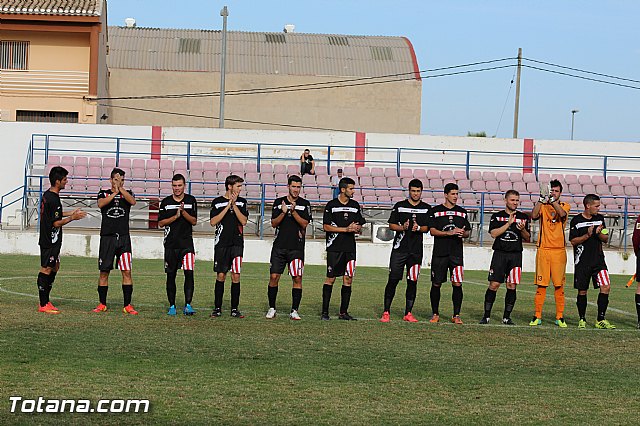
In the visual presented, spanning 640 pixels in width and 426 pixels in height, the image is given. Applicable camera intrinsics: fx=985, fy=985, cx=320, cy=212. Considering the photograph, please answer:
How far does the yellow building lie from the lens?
39.6 metres

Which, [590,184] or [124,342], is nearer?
[124,342]

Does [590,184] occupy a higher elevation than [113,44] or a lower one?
lower

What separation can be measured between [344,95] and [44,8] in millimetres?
19097

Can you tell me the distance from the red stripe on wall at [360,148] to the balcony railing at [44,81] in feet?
40.3

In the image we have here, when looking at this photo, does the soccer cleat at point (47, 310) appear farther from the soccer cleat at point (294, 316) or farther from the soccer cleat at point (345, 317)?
the soccer cleat at point (345, 317)

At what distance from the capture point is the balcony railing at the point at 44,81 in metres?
40.2

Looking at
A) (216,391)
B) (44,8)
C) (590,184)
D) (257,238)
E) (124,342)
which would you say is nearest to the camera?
(216,391)

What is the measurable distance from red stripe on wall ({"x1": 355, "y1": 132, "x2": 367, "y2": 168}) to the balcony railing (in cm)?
1229

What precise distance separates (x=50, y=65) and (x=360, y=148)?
46.2ft

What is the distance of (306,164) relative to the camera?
105ft

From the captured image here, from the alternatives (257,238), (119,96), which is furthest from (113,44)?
(257,238)

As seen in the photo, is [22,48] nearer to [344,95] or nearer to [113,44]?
[113,44]

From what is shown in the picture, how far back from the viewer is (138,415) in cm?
778

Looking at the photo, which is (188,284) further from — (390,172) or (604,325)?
(390,172)
